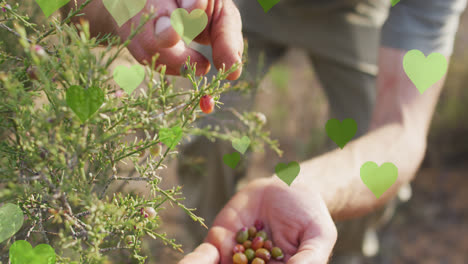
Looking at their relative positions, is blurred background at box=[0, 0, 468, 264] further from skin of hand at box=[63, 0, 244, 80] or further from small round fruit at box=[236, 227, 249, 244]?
skin of hand at box=[63, 0, 244, 80]

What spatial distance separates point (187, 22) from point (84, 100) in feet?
0.85

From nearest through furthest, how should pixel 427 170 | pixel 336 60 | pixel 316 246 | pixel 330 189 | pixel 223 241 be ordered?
pixel 316 246 → pixel 223 241 → pixel 330 189 → pixel 336 60 → pixel 427 170

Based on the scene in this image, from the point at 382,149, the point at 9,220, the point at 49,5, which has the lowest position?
the point at 382,149

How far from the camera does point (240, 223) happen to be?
1.05m

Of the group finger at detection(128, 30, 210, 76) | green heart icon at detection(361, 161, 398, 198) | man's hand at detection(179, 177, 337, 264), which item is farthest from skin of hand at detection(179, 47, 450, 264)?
finger at detection(128, 30, 210, 76)

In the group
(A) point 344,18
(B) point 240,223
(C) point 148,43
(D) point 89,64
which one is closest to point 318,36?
(A) point 344,18

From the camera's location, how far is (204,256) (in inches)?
35.8

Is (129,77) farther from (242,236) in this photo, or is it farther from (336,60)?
(336,60)

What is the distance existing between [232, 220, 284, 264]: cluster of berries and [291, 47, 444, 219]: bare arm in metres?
0.18

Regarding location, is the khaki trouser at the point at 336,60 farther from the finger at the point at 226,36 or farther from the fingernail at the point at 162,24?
the fingernail at the point at 162,24

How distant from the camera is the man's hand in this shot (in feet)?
2.95

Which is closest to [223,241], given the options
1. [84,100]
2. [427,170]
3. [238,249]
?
[238,249]

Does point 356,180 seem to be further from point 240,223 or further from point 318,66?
point 318,66

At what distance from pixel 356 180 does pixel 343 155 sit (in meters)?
0.09
